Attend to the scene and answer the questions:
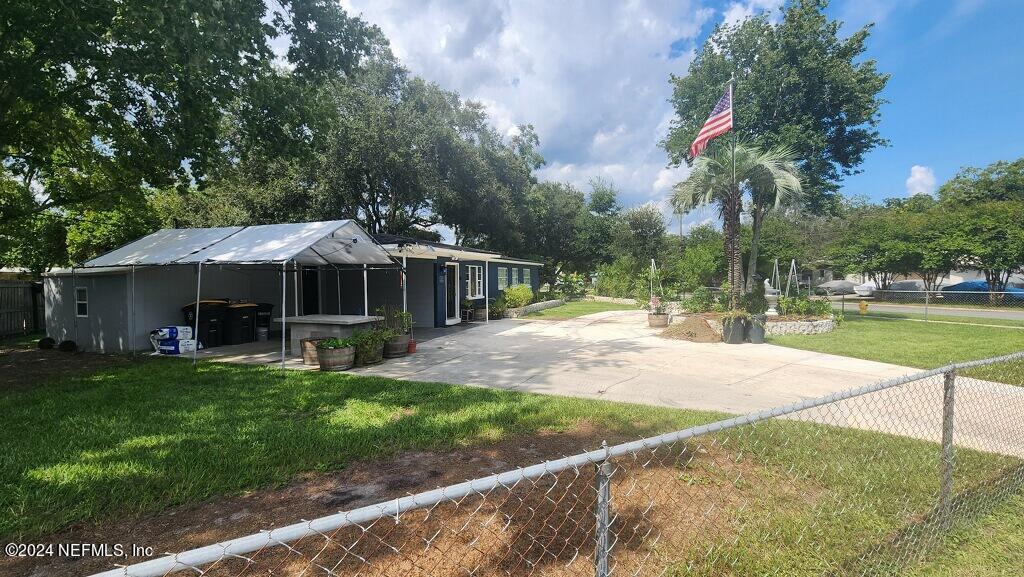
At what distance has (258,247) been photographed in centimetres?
882

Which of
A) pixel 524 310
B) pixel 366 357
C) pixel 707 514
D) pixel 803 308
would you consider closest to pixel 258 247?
pixel 366 357

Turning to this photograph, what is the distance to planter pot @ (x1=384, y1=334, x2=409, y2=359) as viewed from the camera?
9.12 meters

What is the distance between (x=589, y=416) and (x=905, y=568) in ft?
9.27

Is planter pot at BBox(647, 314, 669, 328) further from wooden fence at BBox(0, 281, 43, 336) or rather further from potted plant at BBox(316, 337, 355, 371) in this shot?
wooden fence at BBox(0, 281, 43, 336)

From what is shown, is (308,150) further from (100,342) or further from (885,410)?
(885,410)

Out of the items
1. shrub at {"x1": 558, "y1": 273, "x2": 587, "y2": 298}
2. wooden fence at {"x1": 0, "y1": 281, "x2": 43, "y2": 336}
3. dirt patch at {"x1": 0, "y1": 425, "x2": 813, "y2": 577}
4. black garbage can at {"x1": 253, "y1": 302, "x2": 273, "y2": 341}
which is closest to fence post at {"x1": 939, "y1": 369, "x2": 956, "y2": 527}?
dirt patch at {"x1": 0, "y1": 425, "x2": 813, "y2": 577}

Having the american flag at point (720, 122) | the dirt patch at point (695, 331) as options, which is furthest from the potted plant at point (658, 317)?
the american flag at point (720, 122)

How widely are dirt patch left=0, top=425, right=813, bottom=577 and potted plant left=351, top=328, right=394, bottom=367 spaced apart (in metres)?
4.75

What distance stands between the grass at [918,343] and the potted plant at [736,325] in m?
0.84

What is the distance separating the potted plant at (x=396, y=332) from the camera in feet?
30.0

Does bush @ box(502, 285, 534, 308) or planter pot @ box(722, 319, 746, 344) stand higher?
bush @ box(502, 285, 534, 308)

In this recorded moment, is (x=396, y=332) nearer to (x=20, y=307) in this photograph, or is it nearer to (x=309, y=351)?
(x=309, y=351)

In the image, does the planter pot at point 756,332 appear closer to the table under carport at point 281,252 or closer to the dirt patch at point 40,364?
the table under carport at point 281,252

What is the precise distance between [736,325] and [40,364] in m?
14.5
